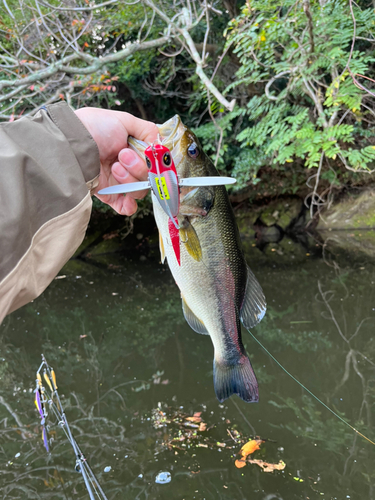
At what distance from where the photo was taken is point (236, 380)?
1.39 m

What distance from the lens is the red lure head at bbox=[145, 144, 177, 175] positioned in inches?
39.9

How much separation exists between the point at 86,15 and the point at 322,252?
6580mm

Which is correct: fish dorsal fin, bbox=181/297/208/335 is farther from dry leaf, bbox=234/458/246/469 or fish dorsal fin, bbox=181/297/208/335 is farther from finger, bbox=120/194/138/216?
dry leaf, bbox=234/458/246/469

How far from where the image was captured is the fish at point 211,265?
1.28 meters

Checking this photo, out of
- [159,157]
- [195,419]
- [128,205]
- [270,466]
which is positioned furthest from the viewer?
[195,419]

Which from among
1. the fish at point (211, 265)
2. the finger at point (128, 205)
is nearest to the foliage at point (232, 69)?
the finger at point (128, 205)

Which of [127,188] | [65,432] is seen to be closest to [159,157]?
[127,188]

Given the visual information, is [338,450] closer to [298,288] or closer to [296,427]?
[296,427]

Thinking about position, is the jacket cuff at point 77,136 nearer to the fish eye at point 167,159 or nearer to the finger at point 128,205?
the fish eye at point 167,159

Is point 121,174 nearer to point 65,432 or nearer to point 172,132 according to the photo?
point 172,132

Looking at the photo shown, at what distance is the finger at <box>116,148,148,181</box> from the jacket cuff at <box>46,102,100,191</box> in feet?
0.62

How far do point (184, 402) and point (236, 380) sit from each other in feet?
8.06

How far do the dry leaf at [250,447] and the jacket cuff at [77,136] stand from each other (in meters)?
2.71

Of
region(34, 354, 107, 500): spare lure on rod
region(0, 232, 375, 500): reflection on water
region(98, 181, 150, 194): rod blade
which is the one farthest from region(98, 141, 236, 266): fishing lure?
region(0, 232, 375, 500): reflection on water
